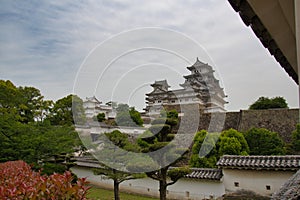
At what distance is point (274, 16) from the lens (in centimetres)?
131

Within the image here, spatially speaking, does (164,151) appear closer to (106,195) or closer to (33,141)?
(106,195)

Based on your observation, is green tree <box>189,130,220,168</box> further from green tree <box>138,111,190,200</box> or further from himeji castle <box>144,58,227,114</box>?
himeji castle <box>144,58,227,114</box>

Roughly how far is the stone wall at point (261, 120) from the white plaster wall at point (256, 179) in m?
5.87

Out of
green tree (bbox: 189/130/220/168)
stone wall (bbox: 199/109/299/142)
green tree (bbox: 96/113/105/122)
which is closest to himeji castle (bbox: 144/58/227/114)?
stone wall (bbox: 199/109/299/142)

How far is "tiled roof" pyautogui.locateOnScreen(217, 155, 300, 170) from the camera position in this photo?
4938mm

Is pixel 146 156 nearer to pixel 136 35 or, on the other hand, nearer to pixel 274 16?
pixel 136 35

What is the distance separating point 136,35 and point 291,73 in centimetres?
329

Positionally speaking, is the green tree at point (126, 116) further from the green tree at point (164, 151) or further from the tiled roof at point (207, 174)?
the tiled roof at point (207, 174)

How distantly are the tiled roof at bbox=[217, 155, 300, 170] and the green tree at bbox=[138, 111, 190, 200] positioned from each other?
106 centimetres

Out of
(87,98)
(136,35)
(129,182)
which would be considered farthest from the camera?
(129,182)

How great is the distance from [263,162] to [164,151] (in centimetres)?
207

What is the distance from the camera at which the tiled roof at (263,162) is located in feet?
16.2

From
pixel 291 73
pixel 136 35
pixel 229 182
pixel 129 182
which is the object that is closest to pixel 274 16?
pixel 291 73

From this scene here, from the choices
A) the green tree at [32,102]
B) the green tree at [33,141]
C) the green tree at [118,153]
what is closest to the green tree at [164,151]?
the green tree at [118,153]
